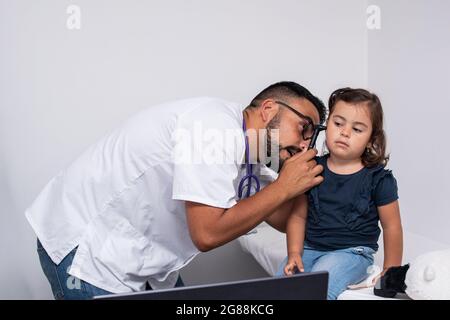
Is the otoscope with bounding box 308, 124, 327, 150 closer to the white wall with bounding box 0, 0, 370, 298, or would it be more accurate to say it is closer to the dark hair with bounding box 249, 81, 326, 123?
the dark hair with bounding box 249, 81, 326, 123

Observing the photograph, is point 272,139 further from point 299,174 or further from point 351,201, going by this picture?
point 351,201

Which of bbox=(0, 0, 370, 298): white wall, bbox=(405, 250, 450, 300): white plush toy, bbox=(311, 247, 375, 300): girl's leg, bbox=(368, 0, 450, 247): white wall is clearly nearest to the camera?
bbox=(405, 250, 450, 300): white plush toy

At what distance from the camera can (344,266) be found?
1.56 metres

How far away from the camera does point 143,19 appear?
245 centimetres

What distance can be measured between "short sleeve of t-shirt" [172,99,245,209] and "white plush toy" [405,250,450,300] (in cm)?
47

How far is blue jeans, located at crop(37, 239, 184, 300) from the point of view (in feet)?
5.27

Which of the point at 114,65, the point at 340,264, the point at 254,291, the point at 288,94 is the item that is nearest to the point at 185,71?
the point at 114,65

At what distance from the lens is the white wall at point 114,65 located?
2.35 metres

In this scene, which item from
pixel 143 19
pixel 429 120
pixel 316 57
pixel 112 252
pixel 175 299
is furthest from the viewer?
pixel 316 57

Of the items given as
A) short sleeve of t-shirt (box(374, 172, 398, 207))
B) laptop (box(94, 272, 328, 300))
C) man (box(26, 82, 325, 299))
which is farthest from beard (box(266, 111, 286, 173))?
laptop (box(94, 272, 328, 300))

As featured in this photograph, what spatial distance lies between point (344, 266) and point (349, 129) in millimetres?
379
